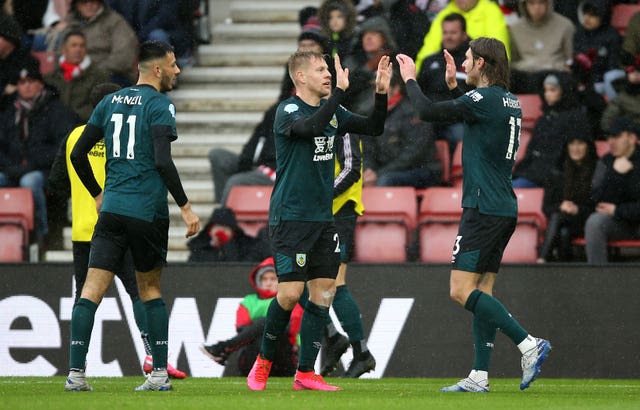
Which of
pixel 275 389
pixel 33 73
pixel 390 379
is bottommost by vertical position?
pixel 390 379

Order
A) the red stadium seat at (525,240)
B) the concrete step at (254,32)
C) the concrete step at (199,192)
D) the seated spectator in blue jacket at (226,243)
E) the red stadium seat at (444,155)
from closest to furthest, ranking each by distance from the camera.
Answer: the red stadium seat at (525,240)
the seated spectator in blue jacket at (226,243)
the red stadium seat at (444,155)
the concrete step at (199,192)
the concrete step at (254,32)

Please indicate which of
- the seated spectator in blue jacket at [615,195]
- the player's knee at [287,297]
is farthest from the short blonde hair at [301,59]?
the seated spectator in blue jacket at [615,195]

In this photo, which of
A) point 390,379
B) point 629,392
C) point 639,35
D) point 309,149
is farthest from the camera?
point 639,35

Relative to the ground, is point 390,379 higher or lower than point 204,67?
lower

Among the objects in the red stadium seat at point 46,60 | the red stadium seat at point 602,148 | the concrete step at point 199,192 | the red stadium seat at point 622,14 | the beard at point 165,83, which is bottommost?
the concrete step at point 199,192

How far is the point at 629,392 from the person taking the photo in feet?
30.3

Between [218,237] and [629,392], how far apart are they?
15.8ft

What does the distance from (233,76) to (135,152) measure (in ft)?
26.5

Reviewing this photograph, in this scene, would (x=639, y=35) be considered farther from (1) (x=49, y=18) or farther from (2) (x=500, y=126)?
(1) (x=49, y=18)

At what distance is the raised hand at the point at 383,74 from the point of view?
8.31 m

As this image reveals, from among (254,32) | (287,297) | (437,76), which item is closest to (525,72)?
(437,76)

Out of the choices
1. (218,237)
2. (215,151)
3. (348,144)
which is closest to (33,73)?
(215,151)

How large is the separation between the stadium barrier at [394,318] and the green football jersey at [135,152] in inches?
139

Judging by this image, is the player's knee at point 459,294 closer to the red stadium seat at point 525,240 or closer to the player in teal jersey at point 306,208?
the player in teal jersey at point 306,208
